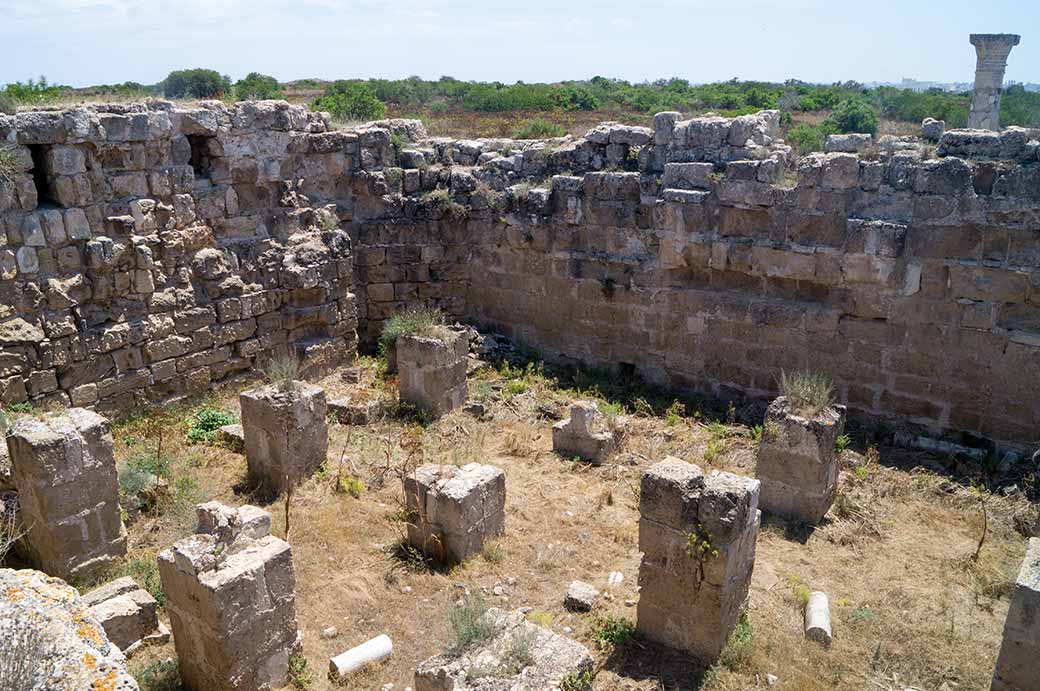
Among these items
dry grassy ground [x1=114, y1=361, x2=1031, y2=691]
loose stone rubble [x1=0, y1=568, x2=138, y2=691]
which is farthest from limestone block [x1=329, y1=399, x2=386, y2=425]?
loose stone rubble [x1=0, y1=568, x2=138, y2=691]

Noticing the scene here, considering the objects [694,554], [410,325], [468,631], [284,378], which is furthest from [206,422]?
[694,554]

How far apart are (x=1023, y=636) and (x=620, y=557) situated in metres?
3.01

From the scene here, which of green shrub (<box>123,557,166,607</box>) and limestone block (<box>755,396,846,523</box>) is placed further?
limestone block (<box>755,396,846,523</box>)

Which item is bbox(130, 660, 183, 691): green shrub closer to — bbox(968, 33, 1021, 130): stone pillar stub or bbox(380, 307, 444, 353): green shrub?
bbox(380, 307, 444, 353): green shrub

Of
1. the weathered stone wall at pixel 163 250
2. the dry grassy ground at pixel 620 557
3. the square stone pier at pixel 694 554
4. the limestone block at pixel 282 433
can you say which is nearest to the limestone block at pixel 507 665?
the dry grassy ground at pixel 620 557

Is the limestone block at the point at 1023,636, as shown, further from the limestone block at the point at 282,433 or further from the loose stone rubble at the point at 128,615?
the limestone block at the point at 282,433

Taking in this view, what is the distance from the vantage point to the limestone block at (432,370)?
30.0ft

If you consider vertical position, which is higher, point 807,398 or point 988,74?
point 988,74

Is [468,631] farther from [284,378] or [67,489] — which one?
[284,378]

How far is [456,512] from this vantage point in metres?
6.40

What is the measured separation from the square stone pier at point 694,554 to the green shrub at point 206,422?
5204 mm

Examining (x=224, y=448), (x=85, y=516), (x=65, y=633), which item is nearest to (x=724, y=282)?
(x=224, y=448)

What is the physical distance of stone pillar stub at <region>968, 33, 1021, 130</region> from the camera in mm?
19906

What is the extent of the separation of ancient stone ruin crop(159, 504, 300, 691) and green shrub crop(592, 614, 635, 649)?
2056mm
